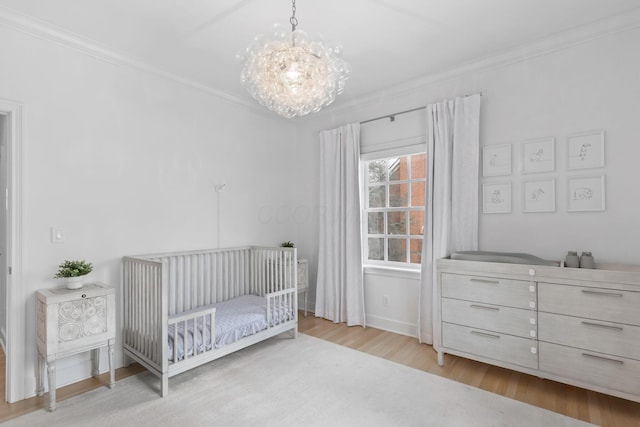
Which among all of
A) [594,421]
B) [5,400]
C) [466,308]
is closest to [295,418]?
[466,308]

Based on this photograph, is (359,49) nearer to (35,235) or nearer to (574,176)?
(574,176)

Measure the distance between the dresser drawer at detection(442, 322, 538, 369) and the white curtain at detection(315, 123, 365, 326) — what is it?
120 cm

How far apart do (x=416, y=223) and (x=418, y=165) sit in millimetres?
621

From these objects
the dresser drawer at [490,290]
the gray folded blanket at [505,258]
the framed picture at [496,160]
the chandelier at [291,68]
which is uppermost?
the chandelier at [291,68]

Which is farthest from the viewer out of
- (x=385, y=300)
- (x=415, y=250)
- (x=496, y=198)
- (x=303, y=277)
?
(x=303, y=277)

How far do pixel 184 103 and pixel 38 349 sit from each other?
2332 millimetres

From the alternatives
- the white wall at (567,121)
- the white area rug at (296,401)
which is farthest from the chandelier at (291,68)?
the white area rug at (296,401)

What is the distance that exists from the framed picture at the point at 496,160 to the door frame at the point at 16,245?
3.62m

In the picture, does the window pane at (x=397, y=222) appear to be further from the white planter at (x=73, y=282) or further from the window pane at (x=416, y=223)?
the white planter at (x=73, y=282)

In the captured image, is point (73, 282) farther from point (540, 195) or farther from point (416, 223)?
point (540, 195)

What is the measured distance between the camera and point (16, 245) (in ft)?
7.34

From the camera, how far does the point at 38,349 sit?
88.7 inches

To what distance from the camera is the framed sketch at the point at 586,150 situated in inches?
94.7

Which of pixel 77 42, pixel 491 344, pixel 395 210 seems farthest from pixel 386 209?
pixel 77 42
